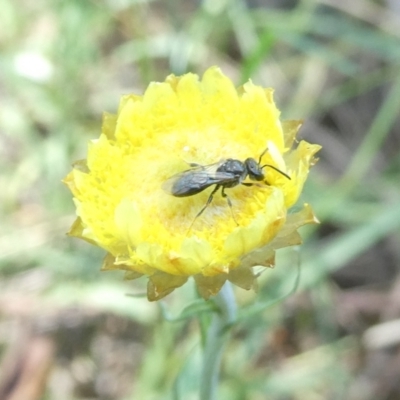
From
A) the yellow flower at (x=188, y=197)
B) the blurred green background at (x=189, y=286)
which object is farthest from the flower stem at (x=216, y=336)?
the blurred green background at (x=189, y=286)

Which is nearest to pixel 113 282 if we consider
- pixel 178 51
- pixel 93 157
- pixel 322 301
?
pixel 322 301

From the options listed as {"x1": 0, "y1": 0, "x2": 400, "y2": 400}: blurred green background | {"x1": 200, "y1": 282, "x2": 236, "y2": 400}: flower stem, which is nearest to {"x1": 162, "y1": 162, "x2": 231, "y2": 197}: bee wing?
{"x1": 200, "y1": 282, "x2": 236, "y2": 400}: flower stem

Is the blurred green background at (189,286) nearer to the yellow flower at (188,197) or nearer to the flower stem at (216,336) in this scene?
the flower stem at (216,336)

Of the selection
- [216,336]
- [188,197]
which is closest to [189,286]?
[216,336]

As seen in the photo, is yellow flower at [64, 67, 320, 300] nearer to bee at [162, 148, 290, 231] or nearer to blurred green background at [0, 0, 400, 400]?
bee at [162, 148, 290, 231]

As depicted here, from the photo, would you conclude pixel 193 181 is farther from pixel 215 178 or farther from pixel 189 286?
pixel 189 286

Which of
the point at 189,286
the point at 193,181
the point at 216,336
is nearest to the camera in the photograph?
the point at 193,181

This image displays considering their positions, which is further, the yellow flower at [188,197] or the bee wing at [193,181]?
the bee wing at [193,181]
